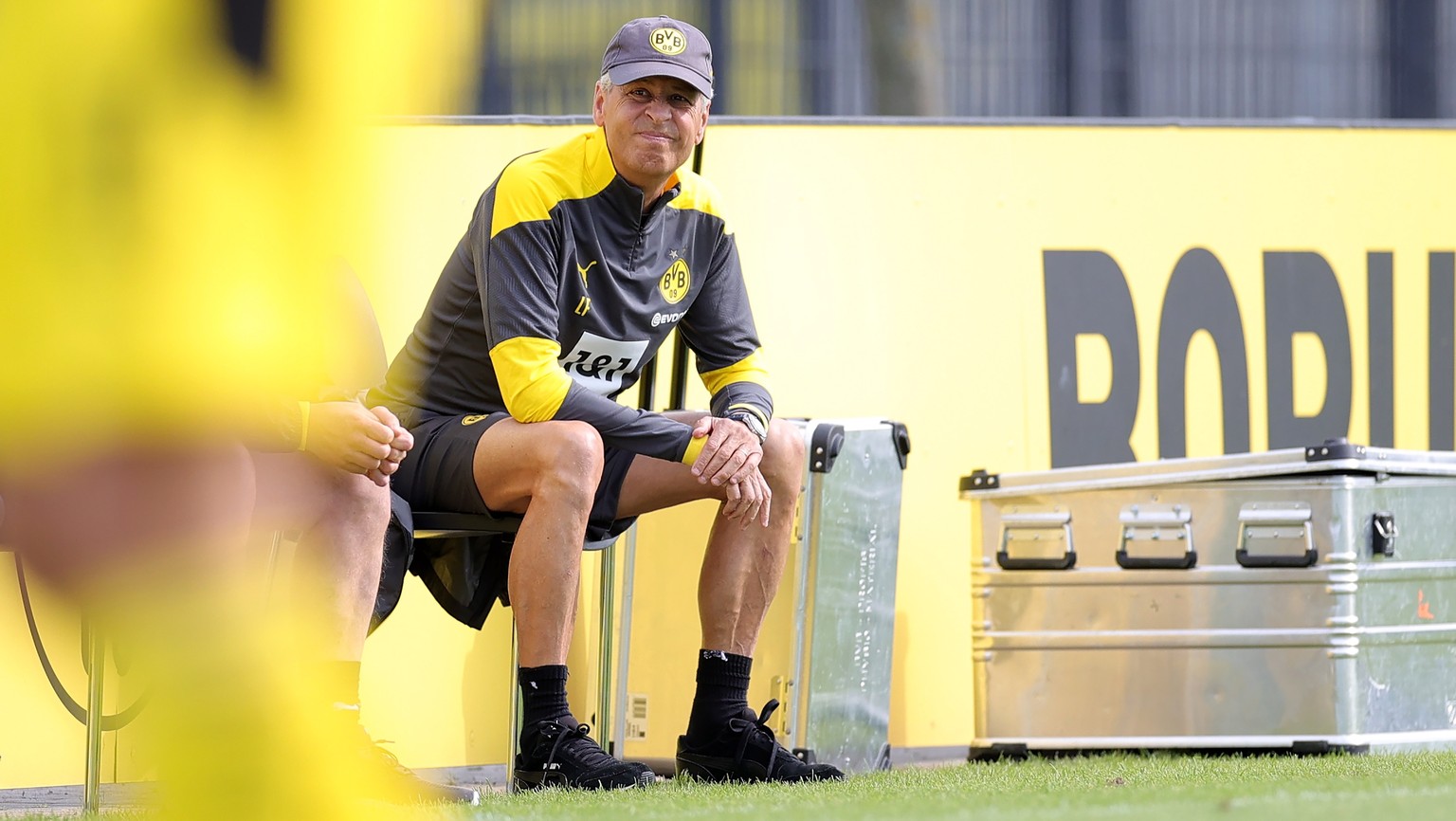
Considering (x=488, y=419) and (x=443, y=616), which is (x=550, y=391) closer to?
(x=488, y=419)

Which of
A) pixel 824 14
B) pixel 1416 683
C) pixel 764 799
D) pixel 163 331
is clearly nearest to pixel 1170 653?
pixel 1416 683

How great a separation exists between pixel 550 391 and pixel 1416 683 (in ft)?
6.37

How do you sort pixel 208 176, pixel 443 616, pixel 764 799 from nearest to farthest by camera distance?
pixel 208 176 < pixel 764 799 < pixel 443 616

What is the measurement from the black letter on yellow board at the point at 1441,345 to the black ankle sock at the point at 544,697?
2.61 m

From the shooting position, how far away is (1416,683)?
383 cm

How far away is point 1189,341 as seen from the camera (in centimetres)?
459

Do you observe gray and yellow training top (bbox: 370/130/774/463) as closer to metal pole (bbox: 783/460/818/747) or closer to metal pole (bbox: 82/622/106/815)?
metal pole (bbox: 783/460/818/747)

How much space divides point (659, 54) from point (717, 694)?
119 centimetres

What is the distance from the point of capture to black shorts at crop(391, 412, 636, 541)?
3.24 m

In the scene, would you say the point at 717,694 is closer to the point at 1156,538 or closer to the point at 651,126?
the point at 651,126

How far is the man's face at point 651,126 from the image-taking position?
3.36 m

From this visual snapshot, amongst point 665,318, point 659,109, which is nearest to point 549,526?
point 665,318

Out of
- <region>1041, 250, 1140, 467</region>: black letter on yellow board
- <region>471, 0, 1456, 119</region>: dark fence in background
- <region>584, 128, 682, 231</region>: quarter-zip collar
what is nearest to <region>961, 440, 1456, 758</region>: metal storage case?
<region>1041, 250, 1140, 467</region>: black letter on yellow board

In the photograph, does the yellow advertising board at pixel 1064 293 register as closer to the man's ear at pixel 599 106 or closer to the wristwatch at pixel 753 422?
the man's ear at pixel 599 106
